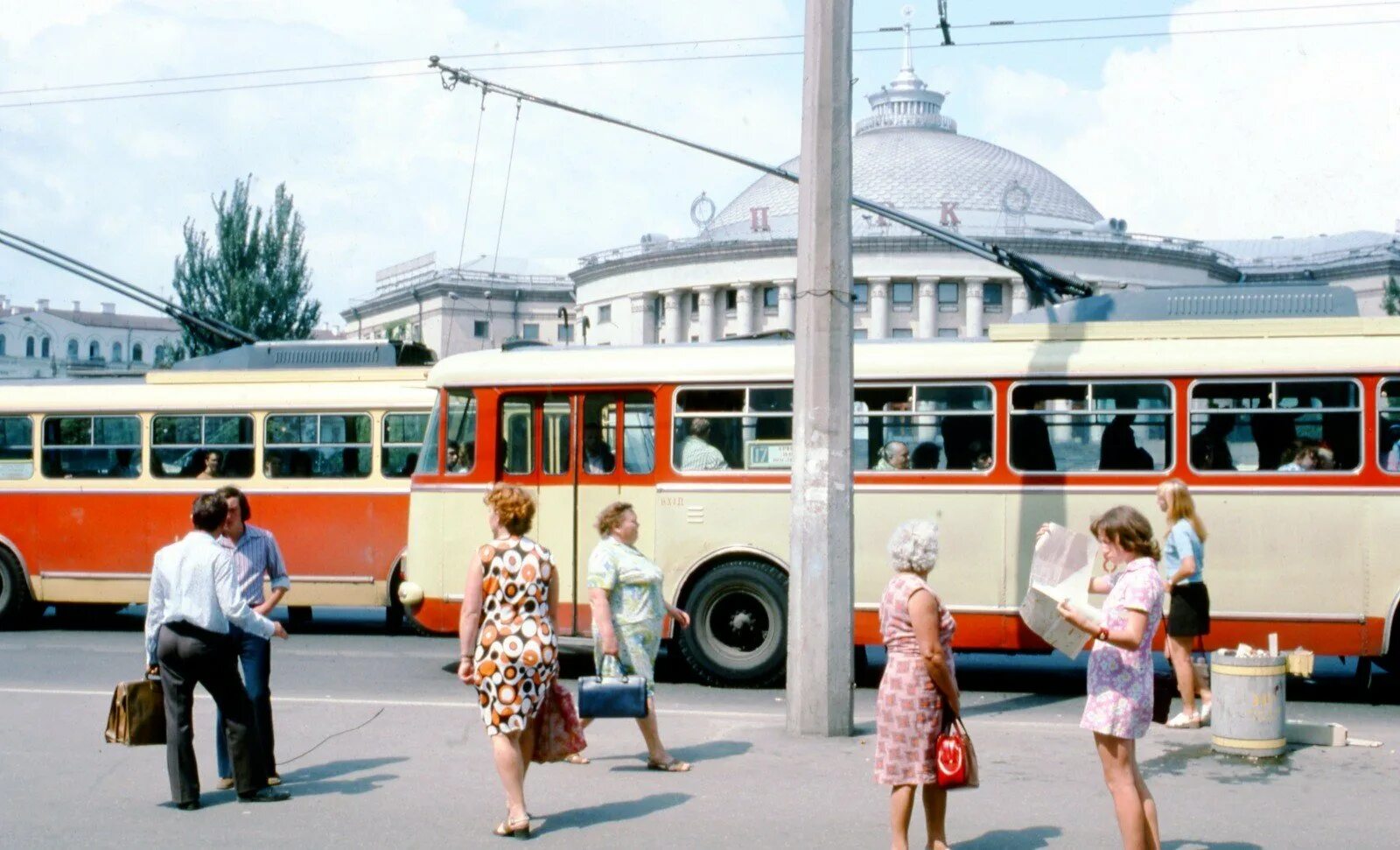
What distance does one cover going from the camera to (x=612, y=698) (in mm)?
8938

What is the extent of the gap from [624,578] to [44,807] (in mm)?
3247

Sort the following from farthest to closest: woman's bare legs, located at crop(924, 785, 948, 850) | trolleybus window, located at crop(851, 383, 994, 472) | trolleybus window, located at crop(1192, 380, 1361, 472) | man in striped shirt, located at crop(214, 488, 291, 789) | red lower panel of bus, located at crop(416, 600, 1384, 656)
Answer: trolleybus window, located at crop(851, 383, 994, 472), trolleybus window, located at crop(1192, 380, 1361, 472), red lower panel of bus, located at crop(416, 600, 1384, 656), man in striped shirt, located at crop(214, 488, 291, 789), woman's bare legs, located at crop(924, 785, 948, 850)

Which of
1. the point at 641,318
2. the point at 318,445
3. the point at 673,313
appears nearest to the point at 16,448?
the point at 318,445

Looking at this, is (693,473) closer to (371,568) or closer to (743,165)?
(743,165)

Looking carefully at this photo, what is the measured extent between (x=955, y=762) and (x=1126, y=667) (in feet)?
2.67

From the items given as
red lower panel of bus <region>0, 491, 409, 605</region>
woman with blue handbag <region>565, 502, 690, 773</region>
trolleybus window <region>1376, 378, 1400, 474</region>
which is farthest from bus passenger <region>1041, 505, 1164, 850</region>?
red lower panel of bus <region>0, 491, 409, 605</region>

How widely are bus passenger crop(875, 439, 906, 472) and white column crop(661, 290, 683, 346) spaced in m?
91.2

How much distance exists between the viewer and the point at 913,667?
712 centimetres

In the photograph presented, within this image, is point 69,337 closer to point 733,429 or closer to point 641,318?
point 641,318

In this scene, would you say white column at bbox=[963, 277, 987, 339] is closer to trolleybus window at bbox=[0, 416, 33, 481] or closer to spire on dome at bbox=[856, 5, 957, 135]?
spire on dome at bbox=[856, 5, 957, 135]

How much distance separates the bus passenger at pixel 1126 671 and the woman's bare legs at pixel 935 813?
75cm

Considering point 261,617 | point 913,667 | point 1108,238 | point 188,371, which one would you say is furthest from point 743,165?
point 1108,238

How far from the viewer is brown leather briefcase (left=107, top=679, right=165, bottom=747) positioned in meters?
8.40

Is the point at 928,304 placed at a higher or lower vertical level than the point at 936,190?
lower
